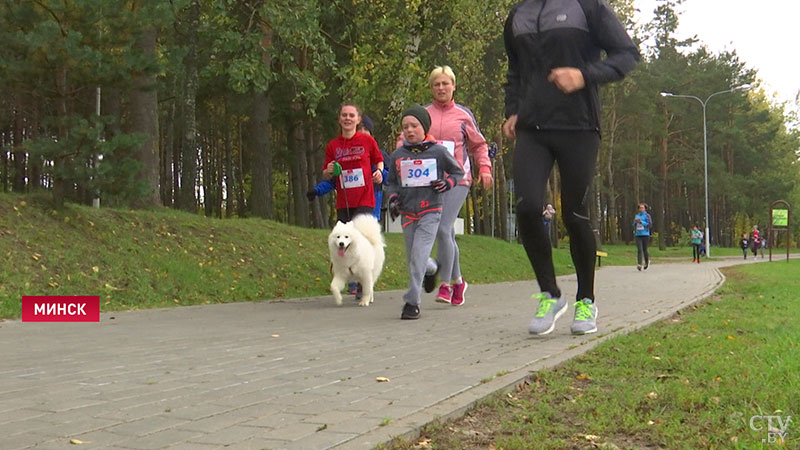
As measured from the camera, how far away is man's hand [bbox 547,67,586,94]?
18.7 ft

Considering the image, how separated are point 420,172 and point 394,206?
1.40 ft

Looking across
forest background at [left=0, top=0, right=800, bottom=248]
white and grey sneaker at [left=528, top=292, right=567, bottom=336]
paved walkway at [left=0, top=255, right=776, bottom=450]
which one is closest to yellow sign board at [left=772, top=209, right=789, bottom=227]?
forest background at [left=0, top=0, right=800, bottom=248]

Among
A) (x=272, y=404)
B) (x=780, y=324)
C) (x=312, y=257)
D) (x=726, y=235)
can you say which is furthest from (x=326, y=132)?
(x=726, y=235)

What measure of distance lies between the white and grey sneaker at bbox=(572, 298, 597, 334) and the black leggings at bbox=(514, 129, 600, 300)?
5 centimetres

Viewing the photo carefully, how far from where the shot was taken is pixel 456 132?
870 cm

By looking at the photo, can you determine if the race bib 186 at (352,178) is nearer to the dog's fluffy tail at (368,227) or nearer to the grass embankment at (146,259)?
the dog's fluffy tail at (368,227)

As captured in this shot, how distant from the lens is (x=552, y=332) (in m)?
6.37

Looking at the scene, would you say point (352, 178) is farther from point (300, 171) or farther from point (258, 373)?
point (300, 171)

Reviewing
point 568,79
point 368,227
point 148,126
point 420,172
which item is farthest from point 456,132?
point 148,126

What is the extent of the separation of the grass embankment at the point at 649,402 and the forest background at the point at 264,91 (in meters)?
8.06

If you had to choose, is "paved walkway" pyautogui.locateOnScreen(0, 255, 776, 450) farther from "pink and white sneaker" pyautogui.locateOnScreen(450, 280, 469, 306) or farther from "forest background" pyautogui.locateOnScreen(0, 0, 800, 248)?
"forest background" pyautogui.locateOnScreen(0, 0, 800, 248)

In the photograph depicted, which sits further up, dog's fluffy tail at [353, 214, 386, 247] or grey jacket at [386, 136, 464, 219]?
grey jacket at [386, 136, 464, 219]

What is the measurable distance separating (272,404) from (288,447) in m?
0.81

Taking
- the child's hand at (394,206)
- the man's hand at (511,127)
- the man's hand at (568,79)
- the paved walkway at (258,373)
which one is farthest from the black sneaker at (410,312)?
the man's hand at (568,79)
